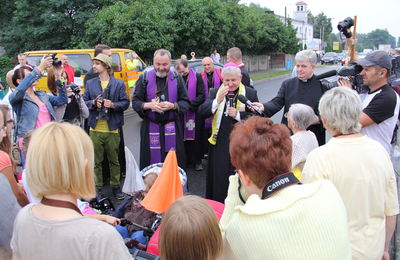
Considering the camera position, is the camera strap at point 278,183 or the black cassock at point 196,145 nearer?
the camera strap at point 278,183

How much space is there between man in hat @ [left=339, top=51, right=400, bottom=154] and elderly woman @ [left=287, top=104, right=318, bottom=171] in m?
0.46

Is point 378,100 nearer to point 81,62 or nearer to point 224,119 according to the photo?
point 224,119

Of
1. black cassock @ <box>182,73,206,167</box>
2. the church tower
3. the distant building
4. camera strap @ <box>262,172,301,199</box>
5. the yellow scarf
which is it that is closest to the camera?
camera strap @ <box>262,172,301,199</box>

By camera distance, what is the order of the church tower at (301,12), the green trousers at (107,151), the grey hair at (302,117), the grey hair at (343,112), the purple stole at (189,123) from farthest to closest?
the church tower at (301,12)
the purple stole at (189,123)
the green trousers at (107,151)
the grey hair at (302,117)
the grey hair at (343,112)

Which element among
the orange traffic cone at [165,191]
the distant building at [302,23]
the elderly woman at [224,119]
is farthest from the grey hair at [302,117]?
the distant building at [302,23]

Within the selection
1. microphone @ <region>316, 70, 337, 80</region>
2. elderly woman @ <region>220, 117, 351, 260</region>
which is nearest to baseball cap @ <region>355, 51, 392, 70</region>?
microphone @ <region>316, 70, 337, 80</region>

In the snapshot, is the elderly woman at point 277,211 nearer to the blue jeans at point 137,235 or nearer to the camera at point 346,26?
the blue jeans at point 137,235

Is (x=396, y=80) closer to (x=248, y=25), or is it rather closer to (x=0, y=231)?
(x=0, y=231)

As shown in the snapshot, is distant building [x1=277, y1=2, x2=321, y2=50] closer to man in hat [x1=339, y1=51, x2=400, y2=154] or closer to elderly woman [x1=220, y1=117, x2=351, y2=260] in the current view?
man in hat [x1=339, y1=51, x2=400, y2=154]

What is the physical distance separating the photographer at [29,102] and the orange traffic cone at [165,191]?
6.49ft

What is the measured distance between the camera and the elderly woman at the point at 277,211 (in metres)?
1.36

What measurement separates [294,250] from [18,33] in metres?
24.0

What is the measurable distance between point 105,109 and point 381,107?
3.32 metres

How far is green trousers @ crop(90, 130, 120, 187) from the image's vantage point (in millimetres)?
4789
